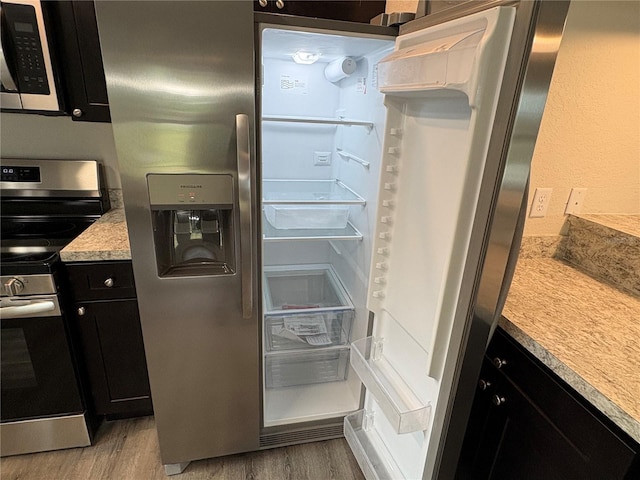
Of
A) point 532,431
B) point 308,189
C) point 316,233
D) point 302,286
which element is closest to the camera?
point 532,431

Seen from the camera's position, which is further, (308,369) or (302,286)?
(302,286)

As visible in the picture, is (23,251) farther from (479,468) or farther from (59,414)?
(479,468)

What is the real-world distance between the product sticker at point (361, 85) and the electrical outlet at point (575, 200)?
925mm

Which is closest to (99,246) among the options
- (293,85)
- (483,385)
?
(293,85)

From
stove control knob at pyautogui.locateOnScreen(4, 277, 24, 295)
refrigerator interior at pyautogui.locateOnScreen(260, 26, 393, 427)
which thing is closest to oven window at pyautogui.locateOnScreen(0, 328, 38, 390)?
stove control knob at pyautogui.locateOnScreen(4, 277, 24, 295)

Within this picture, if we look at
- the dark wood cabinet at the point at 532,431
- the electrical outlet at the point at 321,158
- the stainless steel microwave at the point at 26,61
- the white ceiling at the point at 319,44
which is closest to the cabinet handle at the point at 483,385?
the dark wood cabinet at the point at 532,431

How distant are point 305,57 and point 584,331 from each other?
4.80 ft

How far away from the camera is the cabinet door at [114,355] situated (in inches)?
60.7

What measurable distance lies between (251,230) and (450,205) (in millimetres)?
655

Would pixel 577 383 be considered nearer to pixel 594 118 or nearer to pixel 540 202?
pixel 540 202

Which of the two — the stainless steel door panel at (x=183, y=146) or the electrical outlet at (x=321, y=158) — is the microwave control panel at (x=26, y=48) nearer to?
the stainless steel door panel at (x=183, y=146)

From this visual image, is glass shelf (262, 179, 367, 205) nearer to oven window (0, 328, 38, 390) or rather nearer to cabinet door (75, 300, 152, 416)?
cabinet door (75, 300, 152, 416)

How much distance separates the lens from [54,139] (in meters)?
1.83

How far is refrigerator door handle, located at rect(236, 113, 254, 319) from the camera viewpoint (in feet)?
3.74
